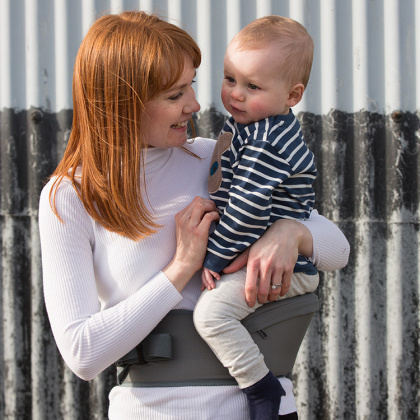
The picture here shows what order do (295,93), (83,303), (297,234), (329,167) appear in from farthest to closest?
(329,167) → (295,93) → (297,234) → (83,303)

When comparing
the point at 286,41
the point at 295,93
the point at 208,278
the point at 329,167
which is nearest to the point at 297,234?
the point at 208,278

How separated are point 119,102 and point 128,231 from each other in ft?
1.05

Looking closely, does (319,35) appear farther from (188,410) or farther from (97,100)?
(188,410)

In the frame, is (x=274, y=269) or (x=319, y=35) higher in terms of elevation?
(x=319, y=35)

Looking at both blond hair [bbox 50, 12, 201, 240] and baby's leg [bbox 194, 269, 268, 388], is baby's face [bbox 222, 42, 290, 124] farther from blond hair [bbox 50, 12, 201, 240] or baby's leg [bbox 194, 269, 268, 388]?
baby's leg [bbox 194, 269, 268, 388]

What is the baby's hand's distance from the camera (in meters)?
1.53

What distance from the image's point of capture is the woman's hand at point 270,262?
4.99ft

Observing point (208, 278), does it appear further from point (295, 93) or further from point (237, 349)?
point (295, 93)

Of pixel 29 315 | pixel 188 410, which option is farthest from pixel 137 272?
pixel 29 315

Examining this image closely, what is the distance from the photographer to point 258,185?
1514mm

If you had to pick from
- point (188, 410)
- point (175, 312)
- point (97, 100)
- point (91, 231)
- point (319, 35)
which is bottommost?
point (188, 410)

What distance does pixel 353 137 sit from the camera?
2785 mm

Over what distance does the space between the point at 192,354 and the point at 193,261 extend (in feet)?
0.75

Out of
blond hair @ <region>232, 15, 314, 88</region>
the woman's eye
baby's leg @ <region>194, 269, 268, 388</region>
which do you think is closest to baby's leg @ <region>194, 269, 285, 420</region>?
baby's leg @ <region>194, 269, 268, 388</region>
